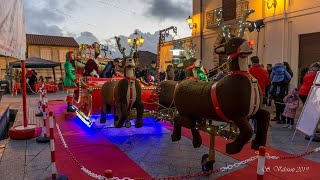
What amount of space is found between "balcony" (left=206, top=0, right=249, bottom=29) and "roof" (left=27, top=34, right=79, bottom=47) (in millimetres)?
19659

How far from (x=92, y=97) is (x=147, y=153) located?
260 cm

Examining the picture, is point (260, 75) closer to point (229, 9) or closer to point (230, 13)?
point (230, 13)

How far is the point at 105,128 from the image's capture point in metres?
7.49

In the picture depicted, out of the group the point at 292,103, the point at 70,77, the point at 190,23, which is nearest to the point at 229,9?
the point at 190,23

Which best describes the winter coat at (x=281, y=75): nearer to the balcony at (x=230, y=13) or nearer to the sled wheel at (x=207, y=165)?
the sled wheel at (x=207, y=165)

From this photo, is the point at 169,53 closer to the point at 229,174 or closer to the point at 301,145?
the point at 301,145

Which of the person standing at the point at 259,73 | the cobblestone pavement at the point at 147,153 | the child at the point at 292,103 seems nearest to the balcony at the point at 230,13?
the child at the point at 292,103

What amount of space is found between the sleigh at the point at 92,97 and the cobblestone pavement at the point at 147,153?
0.59 metres

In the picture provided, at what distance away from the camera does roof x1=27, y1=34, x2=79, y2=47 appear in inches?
1227

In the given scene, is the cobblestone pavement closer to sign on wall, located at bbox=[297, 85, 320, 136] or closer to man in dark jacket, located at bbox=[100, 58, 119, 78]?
sign on wall, located at bbox=[297, 85, 320, 136]

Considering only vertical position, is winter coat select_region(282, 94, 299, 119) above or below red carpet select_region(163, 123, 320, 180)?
above

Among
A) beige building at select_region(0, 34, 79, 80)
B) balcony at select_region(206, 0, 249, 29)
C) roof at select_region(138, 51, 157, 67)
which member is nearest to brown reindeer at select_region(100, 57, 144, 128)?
balcony at select_region(206, 0, 249, 29)

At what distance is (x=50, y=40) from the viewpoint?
32375 mm

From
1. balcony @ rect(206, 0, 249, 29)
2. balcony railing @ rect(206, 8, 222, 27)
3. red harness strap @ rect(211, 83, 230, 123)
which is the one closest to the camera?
red harness strap @ rect(211, 83, 230, 123)
